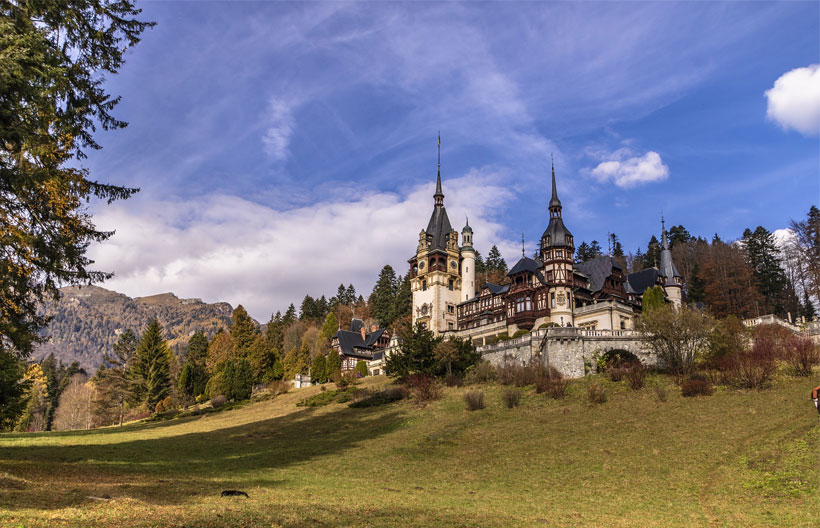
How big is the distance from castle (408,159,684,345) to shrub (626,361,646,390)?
11.6m

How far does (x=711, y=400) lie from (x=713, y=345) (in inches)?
345

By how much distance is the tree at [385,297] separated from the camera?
316 ft

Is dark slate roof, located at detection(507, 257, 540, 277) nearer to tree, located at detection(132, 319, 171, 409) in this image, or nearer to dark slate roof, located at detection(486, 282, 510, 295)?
dark slate roof, located at detection(486, 282, 510, 295)

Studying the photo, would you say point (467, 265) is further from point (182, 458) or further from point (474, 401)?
point (182, 458)

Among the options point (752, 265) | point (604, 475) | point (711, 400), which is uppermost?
point (752, 265)

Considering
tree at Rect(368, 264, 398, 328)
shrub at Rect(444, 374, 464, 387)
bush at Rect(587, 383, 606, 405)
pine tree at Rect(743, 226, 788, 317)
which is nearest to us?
bush at Rect(587, 383, 606, 405)

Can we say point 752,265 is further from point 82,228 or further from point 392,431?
point 82,228

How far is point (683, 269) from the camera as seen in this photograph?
90.8 meters

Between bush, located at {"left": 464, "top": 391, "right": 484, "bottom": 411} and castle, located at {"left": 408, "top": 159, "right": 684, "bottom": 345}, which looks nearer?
bush, located at {"left": 464, "top": 391, "right": 484, "bottom": 411}

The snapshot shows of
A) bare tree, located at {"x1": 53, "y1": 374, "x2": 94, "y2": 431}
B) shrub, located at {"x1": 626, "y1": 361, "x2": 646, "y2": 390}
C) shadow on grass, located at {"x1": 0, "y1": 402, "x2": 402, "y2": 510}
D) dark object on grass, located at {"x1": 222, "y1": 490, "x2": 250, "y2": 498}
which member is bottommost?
dark object on grass, located at {"x1": 222, "y1": 490, "x2": 250, "y2": 498}

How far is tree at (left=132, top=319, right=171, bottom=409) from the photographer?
218ft

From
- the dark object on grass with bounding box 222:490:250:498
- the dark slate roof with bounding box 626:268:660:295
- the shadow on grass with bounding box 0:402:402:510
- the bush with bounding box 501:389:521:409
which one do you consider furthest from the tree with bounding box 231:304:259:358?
the dark object on grass with bounding box 222:490:250:498

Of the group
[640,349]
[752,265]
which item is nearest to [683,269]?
[752,265]

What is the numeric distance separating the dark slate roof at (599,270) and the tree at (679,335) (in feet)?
68.5
